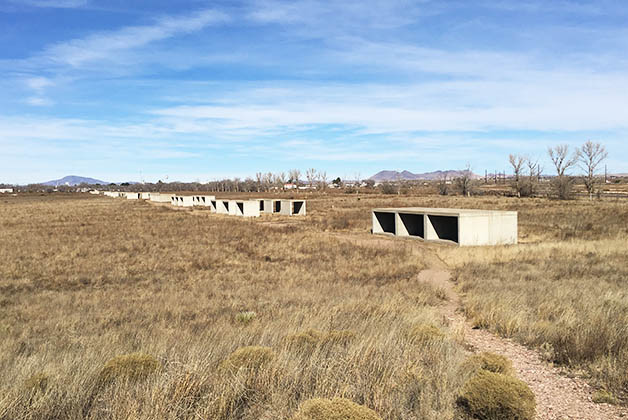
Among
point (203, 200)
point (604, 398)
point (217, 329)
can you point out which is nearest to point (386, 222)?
point (217, 329)

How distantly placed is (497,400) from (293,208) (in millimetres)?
37478

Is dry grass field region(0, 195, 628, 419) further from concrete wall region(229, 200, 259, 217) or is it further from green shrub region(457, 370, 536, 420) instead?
concrete wall region(229, 200, 259, 217)

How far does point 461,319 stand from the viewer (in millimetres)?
8305

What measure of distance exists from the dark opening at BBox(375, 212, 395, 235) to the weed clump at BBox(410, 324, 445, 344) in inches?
753

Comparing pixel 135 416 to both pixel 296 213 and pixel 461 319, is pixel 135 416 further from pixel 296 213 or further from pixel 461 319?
pixel 296 213

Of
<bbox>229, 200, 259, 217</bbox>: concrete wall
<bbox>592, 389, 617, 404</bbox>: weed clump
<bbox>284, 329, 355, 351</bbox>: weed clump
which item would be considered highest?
<bbox>229, 200, 259, 217</bbox>: concrete wall

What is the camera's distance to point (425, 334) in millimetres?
6164

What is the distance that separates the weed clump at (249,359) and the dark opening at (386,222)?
20.9 m

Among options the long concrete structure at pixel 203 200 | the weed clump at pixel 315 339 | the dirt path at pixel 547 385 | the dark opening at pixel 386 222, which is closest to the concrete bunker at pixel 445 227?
the dark opening at pixel 386 222

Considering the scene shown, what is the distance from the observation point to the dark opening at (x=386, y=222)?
2569 cm

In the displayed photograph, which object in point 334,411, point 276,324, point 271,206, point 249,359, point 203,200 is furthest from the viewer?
point 203,200

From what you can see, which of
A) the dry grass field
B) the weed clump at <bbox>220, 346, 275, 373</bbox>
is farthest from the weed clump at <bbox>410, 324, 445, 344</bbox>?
the weed clump at <bbox>220, 346, 275, 373</bbox>

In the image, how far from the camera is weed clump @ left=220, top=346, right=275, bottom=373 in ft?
15.4

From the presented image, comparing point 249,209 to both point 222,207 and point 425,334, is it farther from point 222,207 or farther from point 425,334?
point 425,334
